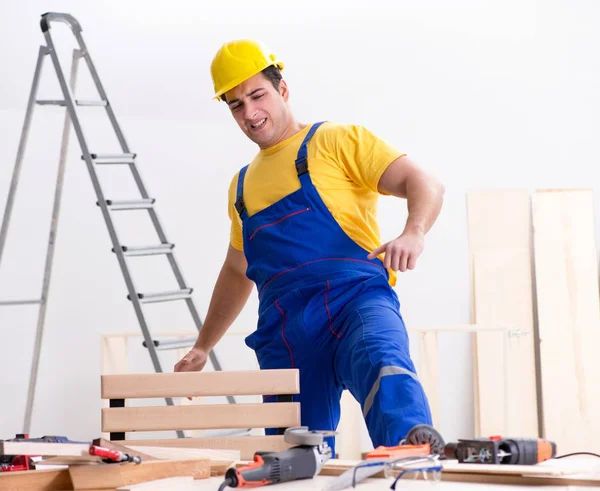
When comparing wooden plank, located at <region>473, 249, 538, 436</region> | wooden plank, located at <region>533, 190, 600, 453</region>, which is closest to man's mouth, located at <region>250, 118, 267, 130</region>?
wooden plank, located at <region>473, 249, 538, 436</region>

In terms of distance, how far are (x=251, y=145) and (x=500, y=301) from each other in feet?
5.52

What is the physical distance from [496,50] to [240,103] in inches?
123

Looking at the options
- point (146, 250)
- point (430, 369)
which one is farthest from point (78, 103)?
point (430, 369)

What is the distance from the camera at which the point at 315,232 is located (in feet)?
7.70

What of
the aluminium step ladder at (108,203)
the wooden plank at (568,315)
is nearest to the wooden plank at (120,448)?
the aluminium step ladder at (108,203)

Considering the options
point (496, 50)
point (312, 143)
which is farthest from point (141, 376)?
point (496, 50)

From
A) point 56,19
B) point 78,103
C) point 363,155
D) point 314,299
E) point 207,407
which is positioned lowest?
point 207,407

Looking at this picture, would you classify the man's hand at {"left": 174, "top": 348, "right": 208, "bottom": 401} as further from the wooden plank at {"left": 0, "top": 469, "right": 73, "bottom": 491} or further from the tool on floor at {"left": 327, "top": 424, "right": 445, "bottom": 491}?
the tool on floor at {"left": 327, "top": 424, "right": 445, "bottom": 491}

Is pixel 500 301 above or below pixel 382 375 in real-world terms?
above

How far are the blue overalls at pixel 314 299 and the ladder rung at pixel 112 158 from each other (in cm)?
145

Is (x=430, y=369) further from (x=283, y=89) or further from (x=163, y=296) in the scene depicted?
(x=283, y=89)

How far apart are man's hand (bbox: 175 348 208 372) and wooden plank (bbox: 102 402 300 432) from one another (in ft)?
2.35

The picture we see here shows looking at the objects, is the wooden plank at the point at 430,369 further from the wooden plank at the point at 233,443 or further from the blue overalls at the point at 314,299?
the wooden plank at the point at 233,443

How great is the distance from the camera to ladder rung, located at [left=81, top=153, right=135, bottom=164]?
12.3 feet
